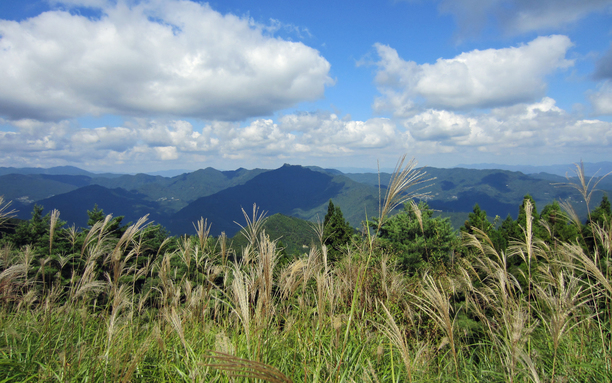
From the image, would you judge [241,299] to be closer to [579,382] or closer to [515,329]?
[515,329]

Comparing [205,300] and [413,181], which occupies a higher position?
[413,181]

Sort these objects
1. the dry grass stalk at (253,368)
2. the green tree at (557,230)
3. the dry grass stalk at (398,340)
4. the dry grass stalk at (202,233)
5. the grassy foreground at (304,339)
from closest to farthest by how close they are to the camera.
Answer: the dry grass stalk at (253,368)
the dry grass stalk at (398,340)
the grassy foreground at (304,339)
the dry grass stalk at (202,233)
the green tree at (557,230)

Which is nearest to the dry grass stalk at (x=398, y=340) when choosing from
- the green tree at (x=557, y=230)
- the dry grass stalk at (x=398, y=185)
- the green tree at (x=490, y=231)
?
the dry grass stalk at (x=398, y=185)

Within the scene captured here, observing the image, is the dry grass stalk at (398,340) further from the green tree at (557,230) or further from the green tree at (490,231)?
the green tree at (557,230)

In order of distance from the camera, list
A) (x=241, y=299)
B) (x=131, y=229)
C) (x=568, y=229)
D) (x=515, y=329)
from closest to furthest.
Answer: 1. (x=241, y=299)
2. (x=515, y=329)
3. (x=131, y=229)
4. (x=568, y=229)

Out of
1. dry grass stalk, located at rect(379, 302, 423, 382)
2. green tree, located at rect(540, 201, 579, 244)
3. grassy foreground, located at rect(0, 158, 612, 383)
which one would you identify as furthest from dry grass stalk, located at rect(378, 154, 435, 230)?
green tree, located at rect(540, 201, 579, 244)

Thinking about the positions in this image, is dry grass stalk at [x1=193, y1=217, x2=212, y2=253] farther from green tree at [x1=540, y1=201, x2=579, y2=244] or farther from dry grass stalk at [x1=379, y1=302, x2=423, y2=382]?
green tree at [x1=540, y1=201, x2=579, y2=244]

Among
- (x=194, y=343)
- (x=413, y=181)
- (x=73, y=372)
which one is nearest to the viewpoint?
(x=413, y=181)

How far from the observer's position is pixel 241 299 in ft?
4.56

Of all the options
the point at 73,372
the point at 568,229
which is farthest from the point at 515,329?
the point at 568,229

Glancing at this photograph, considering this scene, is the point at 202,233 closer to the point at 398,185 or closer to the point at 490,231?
the point at 398,185

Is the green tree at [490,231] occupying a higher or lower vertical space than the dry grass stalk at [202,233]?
lower

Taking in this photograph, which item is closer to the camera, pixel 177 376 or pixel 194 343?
pixel 177 376

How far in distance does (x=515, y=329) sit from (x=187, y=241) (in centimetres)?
348
